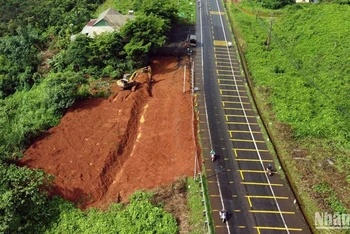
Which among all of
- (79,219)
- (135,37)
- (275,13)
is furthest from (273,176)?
(275,13)

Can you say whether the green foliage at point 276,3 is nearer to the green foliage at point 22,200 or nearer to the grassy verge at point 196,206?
the grassy verge at point 196,206

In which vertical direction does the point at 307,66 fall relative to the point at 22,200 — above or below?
above

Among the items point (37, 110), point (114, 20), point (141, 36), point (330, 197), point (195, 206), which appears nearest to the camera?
point (195, 206)

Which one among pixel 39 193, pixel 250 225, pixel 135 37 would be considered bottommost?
pixel 250 225

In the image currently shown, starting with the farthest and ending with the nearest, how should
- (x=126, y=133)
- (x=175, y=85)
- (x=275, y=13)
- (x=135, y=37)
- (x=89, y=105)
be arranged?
1. (x=275, y=13)
2. (x=135, y=37)
3. (x=175, y=85)
4. (x=89, y=105)
5. (x=126, y=133)

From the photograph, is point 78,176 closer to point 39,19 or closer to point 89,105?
point 89,105

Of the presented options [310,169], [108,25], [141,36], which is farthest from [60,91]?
[310,169]

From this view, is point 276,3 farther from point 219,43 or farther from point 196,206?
point 196,206
